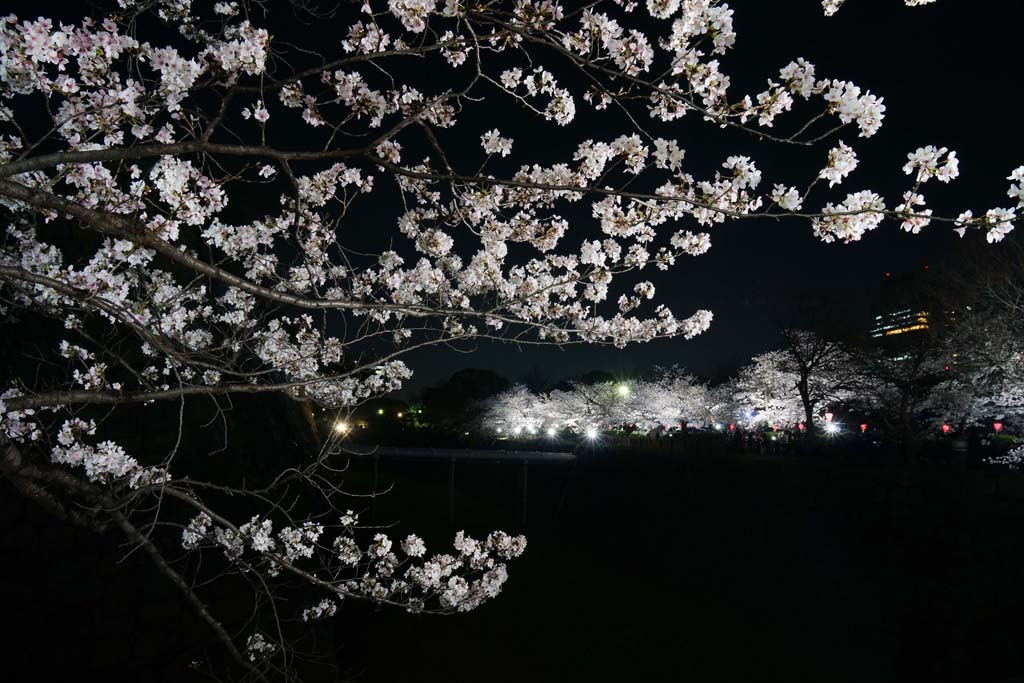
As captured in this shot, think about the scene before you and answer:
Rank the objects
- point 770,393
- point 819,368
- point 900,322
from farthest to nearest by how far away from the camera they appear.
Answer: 1. point 770,393
2. point 819,368
3. point 900,322

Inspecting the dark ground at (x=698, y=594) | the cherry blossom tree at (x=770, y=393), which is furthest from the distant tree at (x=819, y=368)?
the dark ground at (x=698, y=594)

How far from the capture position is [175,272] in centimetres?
800

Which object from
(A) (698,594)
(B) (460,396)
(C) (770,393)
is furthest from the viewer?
(B) (460,396)

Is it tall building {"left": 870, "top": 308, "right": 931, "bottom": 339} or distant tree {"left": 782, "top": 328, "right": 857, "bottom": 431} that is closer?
tall building {"left": 870, "top": 308, "right": 931, "bottom": 339}

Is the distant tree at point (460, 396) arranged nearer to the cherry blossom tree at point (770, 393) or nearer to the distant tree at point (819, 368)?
the cherry blossom tree at point (770, 393)

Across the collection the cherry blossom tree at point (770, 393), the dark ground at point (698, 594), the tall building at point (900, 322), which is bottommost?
the dark ground at point (698, 594)

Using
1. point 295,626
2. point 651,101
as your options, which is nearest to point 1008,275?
point 651,101

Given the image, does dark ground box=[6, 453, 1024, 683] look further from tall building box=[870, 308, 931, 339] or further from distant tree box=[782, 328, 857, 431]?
distant tree box=[782, 328, 857, 431]

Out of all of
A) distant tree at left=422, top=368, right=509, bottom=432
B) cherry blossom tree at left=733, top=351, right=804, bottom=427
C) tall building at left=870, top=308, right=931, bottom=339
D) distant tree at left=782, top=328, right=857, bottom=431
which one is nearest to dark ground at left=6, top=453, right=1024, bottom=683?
tall building at left=870, top=308, right=931, bottom=339

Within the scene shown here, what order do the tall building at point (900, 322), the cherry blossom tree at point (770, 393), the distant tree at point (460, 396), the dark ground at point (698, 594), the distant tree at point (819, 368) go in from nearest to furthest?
1. the dark ground at point (698, 594)
2. the tall building at point (900, 322)
3. the distant tree at point (819, 368)
4. the cherry blossom tree at point (770, 393)
5. the distant tree at point (460, 396)

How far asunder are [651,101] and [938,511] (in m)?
19.4

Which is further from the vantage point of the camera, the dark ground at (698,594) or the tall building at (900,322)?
the tall building at (900,322)

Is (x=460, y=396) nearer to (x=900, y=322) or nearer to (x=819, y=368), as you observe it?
(x=819, y=368)

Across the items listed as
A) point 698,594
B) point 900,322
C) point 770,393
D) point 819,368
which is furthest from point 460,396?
point 698,594
